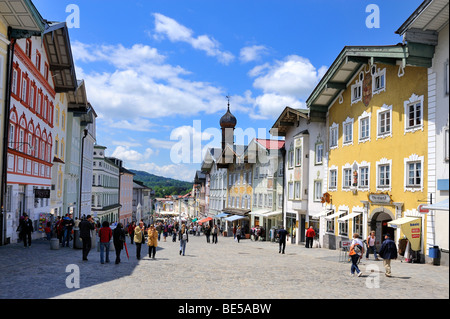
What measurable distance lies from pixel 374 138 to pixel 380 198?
3.41m

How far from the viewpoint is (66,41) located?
3147 cm

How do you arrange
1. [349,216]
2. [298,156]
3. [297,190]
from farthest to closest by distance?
[298,156], [297,190], [349,216]

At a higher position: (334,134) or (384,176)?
(334,134)

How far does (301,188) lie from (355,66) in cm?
1136

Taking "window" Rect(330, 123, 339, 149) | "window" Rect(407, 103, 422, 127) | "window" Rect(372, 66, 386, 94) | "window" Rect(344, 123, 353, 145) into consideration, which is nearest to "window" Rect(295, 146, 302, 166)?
"window" Rect(330, 123, 339, 149)

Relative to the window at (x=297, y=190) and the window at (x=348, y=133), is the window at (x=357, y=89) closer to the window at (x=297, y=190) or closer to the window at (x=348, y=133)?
the window at (x=348, y=133)

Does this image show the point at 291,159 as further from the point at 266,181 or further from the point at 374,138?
the point at 374,138

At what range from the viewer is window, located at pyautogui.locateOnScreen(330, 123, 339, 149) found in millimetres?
Answer: 30995

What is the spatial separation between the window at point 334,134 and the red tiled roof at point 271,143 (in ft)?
40.7

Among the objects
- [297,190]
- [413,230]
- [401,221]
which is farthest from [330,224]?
[413,230]

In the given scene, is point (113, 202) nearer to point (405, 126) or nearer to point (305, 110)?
point (305, 110)

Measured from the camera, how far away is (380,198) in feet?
82.5

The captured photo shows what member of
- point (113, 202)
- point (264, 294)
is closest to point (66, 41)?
point (264, 294)

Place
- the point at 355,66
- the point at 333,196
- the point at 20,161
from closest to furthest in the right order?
1. the point at 20,161
2. the point at 355,66
3. the point at 333,196
